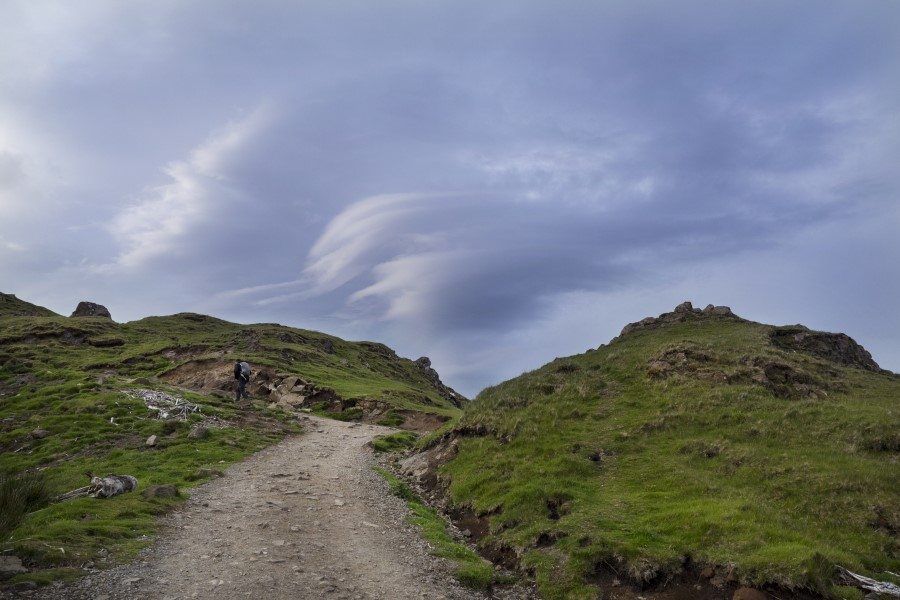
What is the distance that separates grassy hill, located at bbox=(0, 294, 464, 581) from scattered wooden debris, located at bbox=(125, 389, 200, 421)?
484 mm

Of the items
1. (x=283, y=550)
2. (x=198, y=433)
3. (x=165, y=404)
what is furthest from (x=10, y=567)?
(x=165, y=404)

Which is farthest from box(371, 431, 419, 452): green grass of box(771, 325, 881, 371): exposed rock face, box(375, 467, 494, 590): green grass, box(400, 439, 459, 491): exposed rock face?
box(771, 325, 881, 371): exposed rock face

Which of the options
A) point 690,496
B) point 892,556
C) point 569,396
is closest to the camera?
point 892,556

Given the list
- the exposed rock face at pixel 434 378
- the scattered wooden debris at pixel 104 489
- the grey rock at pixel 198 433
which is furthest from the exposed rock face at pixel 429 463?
the exposed rock face at pixel 434 378

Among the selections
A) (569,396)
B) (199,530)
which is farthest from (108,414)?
(569,396)

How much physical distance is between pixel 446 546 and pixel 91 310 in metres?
162

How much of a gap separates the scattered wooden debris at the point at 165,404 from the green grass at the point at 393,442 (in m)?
14.2

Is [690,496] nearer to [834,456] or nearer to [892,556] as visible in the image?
[892,556]

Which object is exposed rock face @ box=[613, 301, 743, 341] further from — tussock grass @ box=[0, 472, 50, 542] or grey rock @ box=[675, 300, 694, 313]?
tussock grass @ box=[0, 472, 50, 542]

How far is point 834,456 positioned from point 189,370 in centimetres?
6908

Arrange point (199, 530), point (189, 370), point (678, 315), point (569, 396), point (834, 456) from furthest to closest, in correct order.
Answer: point (189, 370), point (678, 315), point (569, 396), point (834, 456), point (199, 530)

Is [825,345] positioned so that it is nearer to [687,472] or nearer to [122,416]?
[687,472]

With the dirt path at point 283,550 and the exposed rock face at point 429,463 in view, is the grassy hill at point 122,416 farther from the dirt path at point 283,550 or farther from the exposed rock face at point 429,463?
the exposed rock face at point 429,463

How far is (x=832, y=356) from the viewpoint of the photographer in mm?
42312
